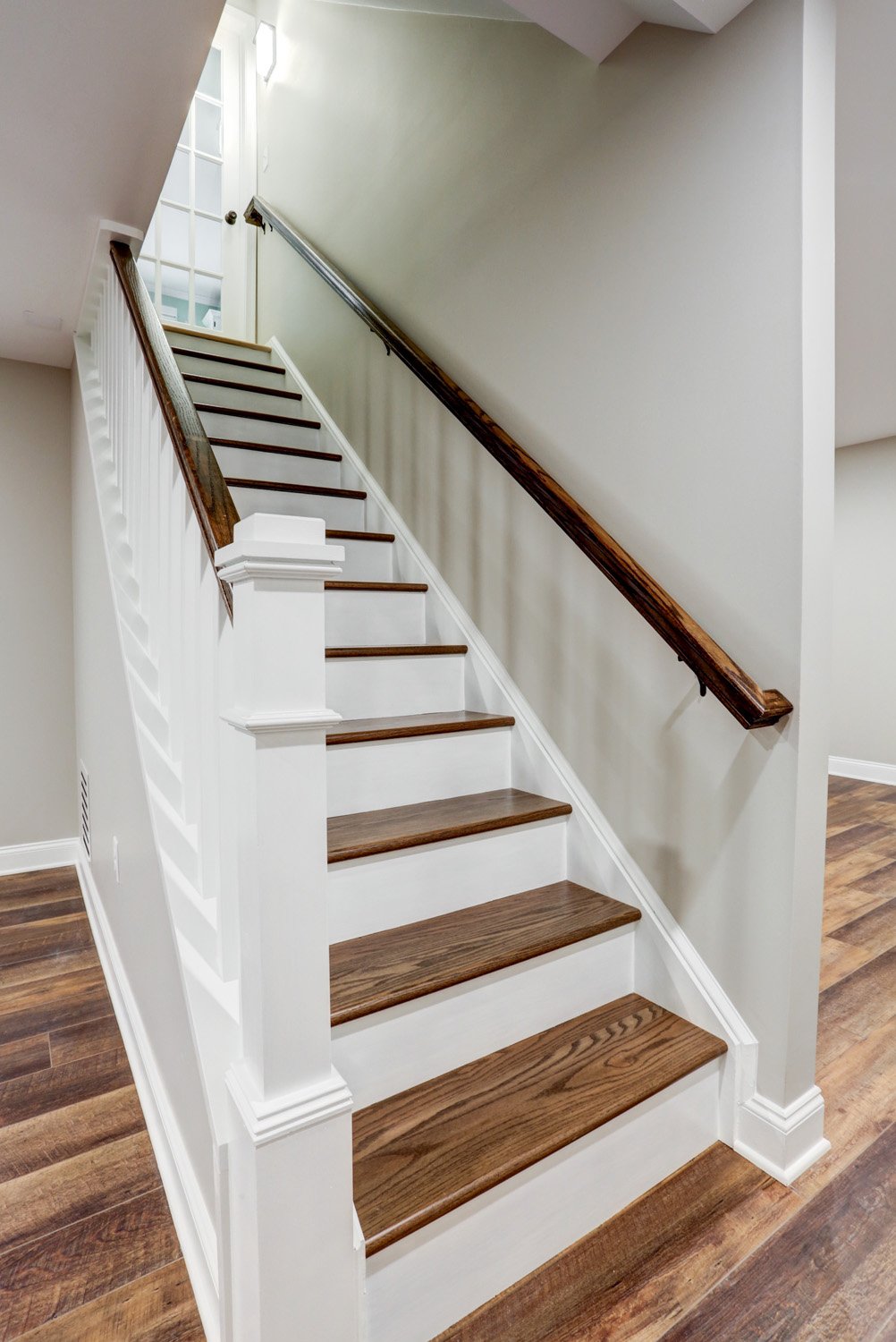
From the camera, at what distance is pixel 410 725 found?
6.26 ft

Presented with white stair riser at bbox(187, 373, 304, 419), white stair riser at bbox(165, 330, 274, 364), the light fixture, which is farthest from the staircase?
the light fixture

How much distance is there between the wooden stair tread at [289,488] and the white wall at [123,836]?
0.45 metres

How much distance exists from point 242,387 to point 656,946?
2902 millimetres

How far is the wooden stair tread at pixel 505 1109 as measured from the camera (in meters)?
1.07

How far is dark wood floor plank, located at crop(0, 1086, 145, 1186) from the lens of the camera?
1.46m

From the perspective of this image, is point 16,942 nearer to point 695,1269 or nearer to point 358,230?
point 695,1269

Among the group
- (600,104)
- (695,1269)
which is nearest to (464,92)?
(600,104)

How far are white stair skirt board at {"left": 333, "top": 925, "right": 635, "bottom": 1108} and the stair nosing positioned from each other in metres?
0.62

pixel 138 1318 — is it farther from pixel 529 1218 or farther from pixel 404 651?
pixel 404 651

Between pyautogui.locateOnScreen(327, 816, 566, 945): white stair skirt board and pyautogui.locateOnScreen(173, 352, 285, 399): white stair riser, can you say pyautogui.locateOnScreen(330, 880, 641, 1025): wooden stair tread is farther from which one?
pyautogui.locateOnScreen(173, 352, 285, 399): white stair riser

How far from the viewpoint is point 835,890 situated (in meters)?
2.82

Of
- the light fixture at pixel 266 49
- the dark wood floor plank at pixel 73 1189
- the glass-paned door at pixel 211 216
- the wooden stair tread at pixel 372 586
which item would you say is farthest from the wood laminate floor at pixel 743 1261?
the light fixture at pixel 266 49

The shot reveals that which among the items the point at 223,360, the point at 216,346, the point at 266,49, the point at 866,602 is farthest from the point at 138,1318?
the point at 266,49

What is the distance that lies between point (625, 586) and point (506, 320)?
1.05 metres
